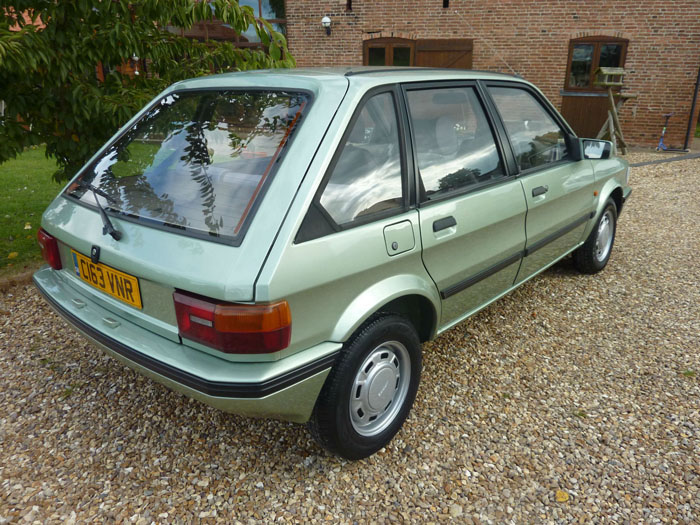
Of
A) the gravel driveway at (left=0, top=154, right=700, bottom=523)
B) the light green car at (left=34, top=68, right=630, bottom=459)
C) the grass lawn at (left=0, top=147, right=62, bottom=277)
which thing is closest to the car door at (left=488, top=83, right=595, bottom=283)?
the light green car at (left=34, top=68, right=630, bottom=459)

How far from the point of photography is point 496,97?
121 inches

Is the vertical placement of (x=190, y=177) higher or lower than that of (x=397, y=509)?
higher

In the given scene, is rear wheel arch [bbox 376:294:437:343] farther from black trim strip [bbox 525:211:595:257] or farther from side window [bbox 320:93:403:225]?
black trim strip [bbox 525:211:595:257]

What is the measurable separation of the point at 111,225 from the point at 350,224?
1019mm

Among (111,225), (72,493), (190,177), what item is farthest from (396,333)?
(72,493)

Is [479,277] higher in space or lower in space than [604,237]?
higher

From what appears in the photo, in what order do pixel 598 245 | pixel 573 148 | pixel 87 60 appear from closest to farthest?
pixel 87 60 < pixel 573 148 < pixel 598 245

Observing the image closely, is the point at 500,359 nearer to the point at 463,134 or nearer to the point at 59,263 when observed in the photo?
the point at 463,134

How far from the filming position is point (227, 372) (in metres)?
1.82

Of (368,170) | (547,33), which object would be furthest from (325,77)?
(547,33)

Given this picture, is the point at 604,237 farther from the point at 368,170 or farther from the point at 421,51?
the point at 421,51

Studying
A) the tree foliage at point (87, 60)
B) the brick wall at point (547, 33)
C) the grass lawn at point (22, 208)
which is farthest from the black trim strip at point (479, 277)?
the brick wall at point (547, 33)

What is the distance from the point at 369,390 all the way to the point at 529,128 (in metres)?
2.14

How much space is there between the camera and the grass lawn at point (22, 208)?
15.2 feet
